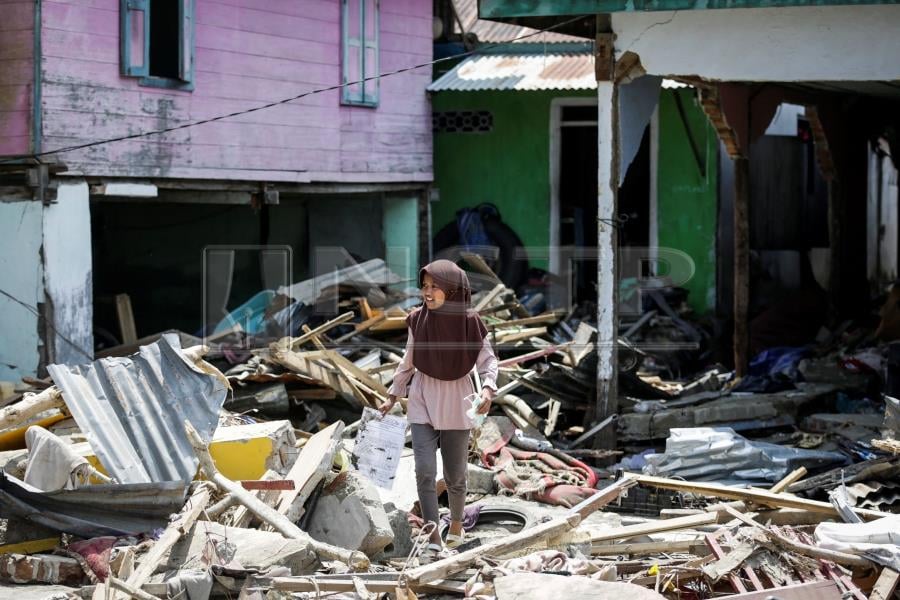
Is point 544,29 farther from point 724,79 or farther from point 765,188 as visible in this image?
point 765,188

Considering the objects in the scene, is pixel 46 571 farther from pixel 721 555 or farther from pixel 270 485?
pixel 721 555

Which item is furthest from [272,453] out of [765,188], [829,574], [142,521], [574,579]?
[765,188]

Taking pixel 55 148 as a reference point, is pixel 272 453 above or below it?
below

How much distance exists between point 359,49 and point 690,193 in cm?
494

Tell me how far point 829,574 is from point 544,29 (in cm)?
607

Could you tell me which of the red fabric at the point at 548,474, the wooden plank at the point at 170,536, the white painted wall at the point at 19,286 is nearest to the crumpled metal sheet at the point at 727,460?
the red fabric at the point at 548,474

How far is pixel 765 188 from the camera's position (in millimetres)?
18641

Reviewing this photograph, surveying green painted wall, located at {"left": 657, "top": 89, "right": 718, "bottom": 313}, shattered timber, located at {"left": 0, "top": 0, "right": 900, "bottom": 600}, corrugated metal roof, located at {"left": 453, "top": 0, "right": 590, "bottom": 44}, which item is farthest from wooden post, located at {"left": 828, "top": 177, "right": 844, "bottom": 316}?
corrugated metal roof, located at {"left": 453, "top": 0, "right": 590, "bottom": 44}

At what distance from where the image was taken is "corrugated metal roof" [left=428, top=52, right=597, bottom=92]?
16750 millimetres

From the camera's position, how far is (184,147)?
14.2 metres

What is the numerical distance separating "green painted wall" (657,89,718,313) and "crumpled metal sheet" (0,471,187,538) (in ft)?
36.2

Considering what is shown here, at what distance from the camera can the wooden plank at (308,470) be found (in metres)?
7.81

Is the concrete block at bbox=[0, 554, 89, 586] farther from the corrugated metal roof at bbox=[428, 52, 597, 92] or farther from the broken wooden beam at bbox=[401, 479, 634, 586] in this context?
A: the corrugated metal roof at bbox=[428, 52, 597, 92]

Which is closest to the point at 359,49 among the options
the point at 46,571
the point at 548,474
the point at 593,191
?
the point at 593,191
